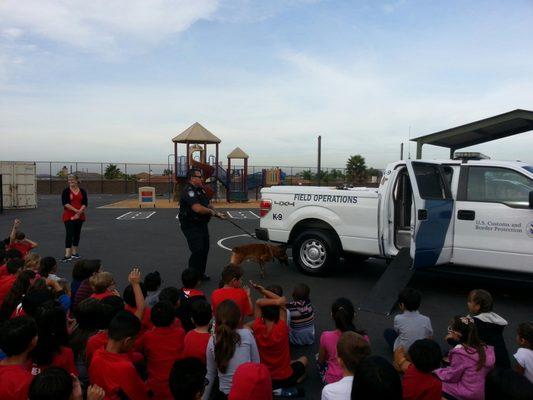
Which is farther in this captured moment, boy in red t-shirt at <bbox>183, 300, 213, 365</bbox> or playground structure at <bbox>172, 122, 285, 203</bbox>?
playground structure at <bbox>172, 122, 285, 203</bbox>

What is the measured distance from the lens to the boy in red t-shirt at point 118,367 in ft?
8.98

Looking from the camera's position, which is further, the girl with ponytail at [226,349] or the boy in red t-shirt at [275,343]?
the boy in red t-shirt at [275,343]

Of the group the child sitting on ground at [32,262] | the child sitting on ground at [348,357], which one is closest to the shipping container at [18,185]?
the child sitting on ground at [32,262]

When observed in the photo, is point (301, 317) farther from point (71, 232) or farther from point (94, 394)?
point (71, 232)

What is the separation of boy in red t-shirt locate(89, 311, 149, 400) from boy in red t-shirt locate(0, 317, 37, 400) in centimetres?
40

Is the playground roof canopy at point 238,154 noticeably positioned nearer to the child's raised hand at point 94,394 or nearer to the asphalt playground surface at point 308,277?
the asphalt playground surface at point 308,277

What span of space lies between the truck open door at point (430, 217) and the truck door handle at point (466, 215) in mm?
120

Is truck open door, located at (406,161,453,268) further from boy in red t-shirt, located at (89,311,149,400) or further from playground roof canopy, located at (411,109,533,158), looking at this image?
boy in red t-shirt, located at (89,311,149,400)

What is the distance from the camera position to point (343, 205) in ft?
23.4

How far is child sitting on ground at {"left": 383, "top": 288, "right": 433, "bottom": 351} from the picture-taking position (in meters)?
4.03

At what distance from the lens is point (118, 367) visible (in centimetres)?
274

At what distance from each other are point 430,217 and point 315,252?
2.07 m

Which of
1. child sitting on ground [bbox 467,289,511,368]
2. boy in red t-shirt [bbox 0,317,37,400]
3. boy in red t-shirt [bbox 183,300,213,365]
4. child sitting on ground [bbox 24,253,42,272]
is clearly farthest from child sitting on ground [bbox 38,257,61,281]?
child sitting on ground [bbox 467,289,511,368]

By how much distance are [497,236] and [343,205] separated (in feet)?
7.54
